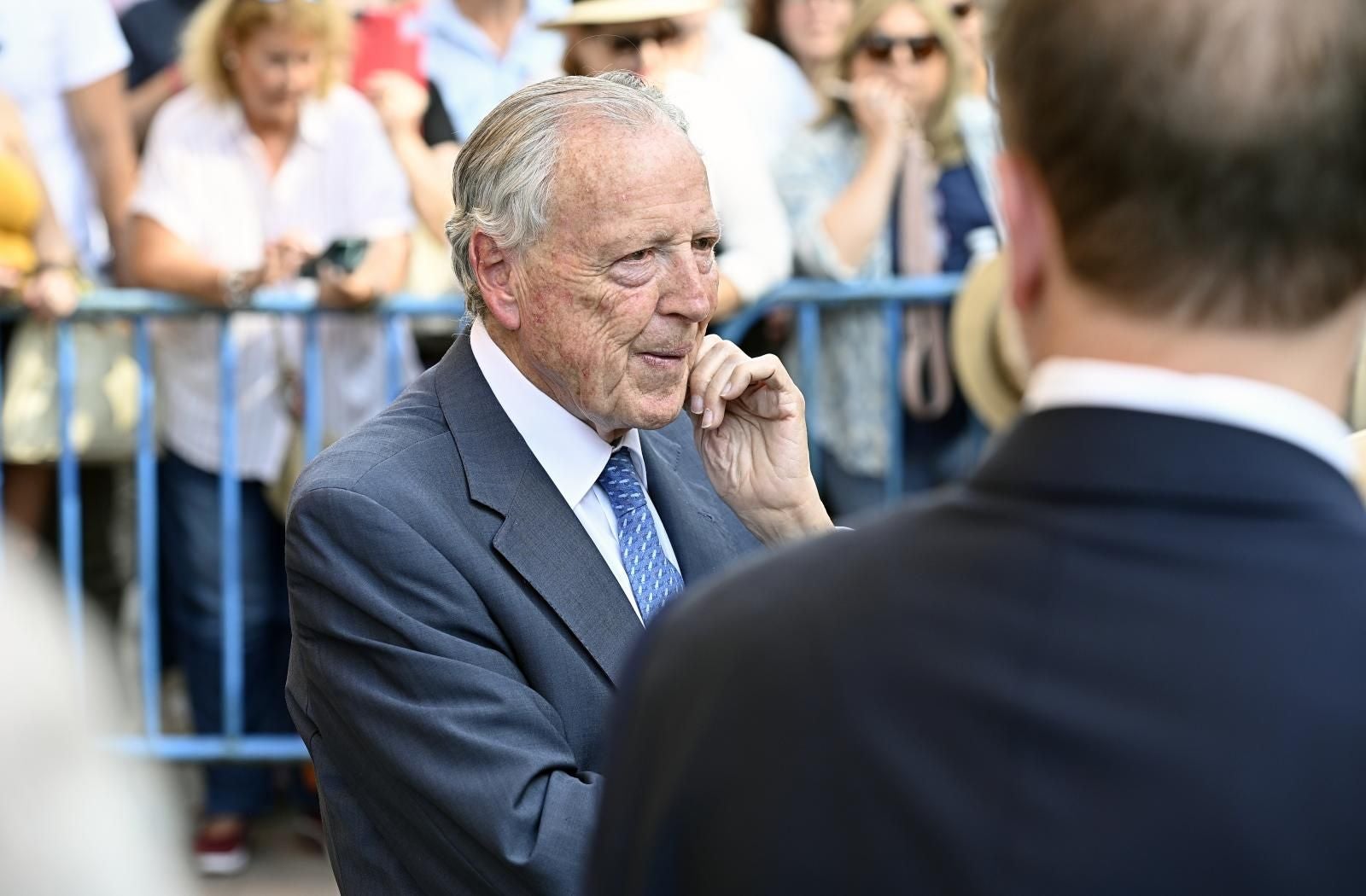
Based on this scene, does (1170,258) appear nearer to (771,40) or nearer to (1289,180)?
(1289,180)

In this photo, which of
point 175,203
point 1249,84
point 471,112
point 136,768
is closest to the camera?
point 1249,84

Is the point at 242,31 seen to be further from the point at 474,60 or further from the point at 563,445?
the point at 563,445

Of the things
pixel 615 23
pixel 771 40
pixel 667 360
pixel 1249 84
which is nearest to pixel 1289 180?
pixel 1249 84

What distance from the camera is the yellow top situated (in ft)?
15.6

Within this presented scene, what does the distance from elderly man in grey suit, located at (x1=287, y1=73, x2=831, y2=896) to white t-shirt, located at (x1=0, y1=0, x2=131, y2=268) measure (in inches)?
115

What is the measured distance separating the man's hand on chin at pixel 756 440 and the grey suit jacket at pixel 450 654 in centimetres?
31

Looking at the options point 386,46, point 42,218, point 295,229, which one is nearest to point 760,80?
point 386,46

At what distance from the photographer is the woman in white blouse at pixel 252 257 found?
4.97 m

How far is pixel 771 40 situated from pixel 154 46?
6.20 feet

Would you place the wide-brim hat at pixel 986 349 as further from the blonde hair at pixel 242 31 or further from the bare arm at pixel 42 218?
the bare arm at pixel 42 218

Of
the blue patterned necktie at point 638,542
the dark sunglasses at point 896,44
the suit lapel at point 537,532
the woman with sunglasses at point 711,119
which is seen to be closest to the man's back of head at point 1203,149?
the suit lapel at point 537,532

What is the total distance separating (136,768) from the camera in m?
1.21

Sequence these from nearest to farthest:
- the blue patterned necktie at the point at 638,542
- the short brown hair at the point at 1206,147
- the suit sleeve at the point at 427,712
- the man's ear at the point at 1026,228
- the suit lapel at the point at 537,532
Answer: the short brown hair at the point at 1206,147, the man's ear at the point at 1026,228, the suit sleeve at the point at 427,712, the suit lapel at the point at 537,532, the blue patterned necktie at the point at 638,542

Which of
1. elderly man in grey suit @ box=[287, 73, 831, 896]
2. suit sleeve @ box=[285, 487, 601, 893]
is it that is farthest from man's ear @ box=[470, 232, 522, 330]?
suit sleeve @ box=[285, 487, 601, 893]
